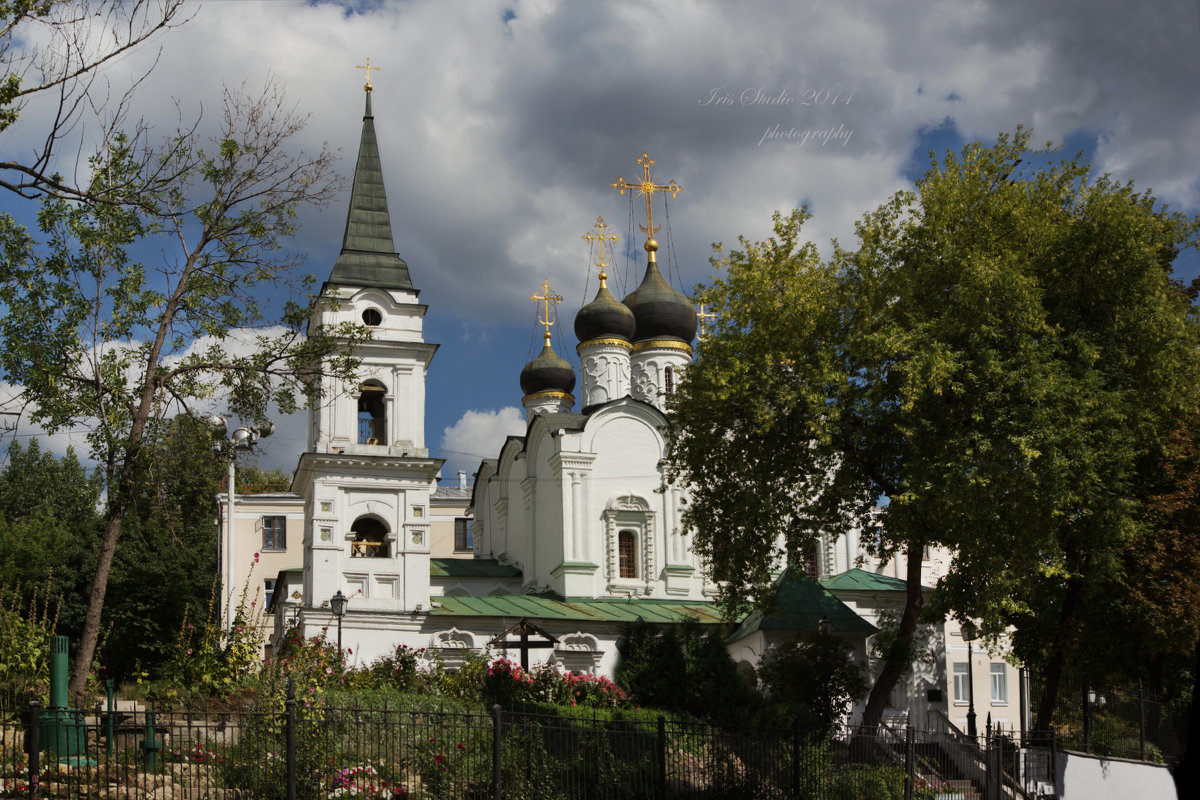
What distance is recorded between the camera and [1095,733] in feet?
72.9

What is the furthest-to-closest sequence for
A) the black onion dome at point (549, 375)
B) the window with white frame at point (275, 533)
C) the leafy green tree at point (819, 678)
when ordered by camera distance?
the window with white frame at point (275, 533) < the black onion dome at point (549, 375) < the leafy green tree at point (819, 678)

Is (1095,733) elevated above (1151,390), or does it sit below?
below

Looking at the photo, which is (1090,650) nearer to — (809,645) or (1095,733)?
(1095,733)

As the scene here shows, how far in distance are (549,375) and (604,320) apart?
210 inches

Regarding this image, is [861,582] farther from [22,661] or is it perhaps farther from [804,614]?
[22,661]

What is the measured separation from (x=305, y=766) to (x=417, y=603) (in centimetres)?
1358

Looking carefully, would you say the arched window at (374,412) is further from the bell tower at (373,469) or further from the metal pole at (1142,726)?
the metal pole at (1142,726)

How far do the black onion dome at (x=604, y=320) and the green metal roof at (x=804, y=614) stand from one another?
1128 centimetres

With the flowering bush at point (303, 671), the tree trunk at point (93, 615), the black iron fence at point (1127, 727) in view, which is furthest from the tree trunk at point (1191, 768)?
the black iron fence at point (1127, 727)

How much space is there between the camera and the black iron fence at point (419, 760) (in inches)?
488

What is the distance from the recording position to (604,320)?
38.1 metres

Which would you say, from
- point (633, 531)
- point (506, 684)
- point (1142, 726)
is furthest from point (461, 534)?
point (1142, 726)

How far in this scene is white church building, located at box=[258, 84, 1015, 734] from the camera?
Answer: 88.1ft


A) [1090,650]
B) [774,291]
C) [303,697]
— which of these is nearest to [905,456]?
[774,291]
